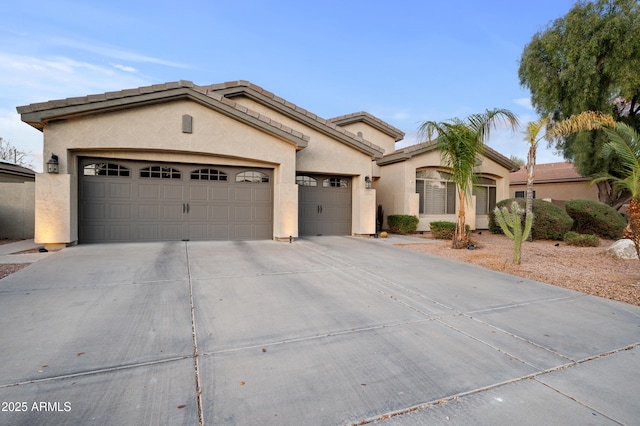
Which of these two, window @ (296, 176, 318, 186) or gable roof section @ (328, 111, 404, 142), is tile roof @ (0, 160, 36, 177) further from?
gable roof section @ (328, 111, 404, 142)

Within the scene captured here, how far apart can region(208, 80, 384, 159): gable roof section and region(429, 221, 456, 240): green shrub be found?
3.77 metres

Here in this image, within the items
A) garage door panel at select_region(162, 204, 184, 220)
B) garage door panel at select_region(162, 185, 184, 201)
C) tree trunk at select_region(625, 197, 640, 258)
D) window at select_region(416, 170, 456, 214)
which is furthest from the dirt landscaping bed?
garage door panel at select_region(162, 185, 184, 201)

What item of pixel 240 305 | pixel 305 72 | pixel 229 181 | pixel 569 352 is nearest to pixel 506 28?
pixel 305 72

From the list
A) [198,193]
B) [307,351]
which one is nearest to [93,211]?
[198,193]

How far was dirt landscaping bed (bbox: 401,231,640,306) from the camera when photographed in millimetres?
5723

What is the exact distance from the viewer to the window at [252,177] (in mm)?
10711

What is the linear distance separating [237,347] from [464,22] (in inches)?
644

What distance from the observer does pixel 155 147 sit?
Answer: 9.16 meters

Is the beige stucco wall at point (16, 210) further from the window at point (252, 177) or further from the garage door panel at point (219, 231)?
the window at point (252, 177)

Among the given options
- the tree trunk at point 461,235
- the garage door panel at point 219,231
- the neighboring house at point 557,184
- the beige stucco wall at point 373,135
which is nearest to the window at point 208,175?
the garage door panel at point 219,231

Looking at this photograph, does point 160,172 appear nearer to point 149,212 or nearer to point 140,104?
point 149,212

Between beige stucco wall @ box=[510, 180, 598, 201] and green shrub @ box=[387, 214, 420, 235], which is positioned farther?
beige stucco wall @ box=[510, 180, 598, 201]

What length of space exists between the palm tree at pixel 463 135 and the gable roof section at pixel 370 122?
25.8ft

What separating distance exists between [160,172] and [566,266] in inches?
457
